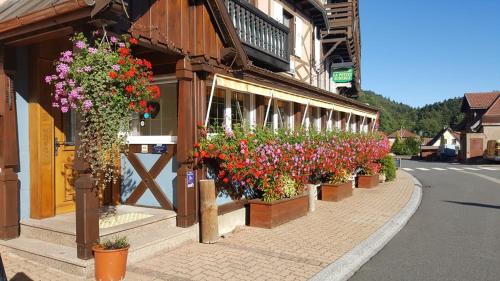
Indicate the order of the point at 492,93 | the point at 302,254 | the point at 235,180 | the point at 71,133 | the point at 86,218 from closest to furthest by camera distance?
the point at 86,218, the point at 302,254, the point at 71,133, the point at 235,180, the point at 492,93

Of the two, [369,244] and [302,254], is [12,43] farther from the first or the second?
[369,244]

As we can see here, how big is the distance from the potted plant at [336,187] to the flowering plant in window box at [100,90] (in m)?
7.16

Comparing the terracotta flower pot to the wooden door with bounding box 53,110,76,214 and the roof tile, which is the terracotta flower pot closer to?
the wooden door with bounding box 53,110,76,214

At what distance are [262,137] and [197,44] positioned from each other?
2018 mm

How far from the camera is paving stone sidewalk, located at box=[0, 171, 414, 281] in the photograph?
4957 millimetres

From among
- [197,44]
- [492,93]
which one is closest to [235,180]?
[197,44]

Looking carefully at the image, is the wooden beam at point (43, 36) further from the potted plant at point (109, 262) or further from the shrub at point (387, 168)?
the shrub at point (387, 168)

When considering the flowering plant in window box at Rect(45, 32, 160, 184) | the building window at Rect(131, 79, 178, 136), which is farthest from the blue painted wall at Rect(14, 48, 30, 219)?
the building window at Rect(131, 79, 178, 136)

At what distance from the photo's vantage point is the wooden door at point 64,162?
20.5ft

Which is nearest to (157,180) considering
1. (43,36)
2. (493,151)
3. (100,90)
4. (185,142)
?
(185,142)

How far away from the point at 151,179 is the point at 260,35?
542cm

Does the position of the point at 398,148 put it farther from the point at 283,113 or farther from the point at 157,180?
the point at 157,180

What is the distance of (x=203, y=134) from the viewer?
266 inches

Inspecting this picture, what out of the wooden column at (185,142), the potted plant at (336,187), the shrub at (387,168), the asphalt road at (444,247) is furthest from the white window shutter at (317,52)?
the wooden column at (185,142)
